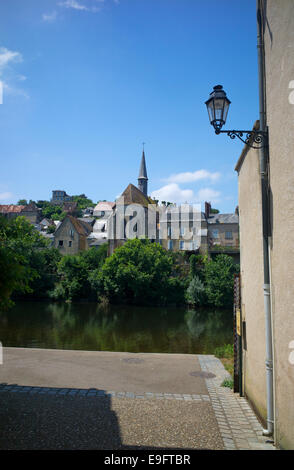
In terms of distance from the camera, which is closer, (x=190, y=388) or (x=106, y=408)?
(x=106, y=408)

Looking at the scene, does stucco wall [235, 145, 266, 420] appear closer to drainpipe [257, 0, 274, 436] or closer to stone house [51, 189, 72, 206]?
drainpipe [257, 0, 274, 436]

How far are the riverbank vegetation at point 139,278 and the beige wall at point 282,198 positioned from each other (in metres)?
33.9

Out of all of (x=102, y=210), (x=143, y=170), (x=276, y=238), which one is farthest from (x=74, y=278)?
(x=102, y=210)

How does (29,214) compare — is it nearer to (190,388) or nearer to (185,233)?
(185,233)

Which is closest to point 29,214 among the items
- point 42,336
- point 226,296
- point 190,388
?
point 226,296

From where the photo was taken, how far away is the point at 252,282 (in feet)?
21.4

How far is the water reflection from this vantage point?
17.9 m

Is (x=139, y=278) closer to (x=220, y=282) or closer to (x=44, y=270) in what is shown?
(x=220, y=282)

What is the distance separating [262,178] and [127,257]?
3856 cm

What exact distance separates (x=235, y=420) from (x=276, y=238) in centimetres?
350

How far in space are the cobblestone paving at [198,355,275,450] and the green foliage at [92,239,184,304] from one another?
108 feet

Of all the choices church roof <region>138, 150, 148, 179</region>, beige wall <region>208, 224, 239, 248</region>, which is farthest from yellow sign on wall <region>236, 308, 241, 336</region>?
church roof <region>138, 150, 148, 179</region>

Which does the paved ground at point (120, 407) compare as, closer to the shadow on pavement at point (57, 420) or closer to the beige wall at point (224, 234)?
the shadow on pavement at point (57, 420)

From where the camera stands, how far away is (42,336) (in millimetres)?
19984
